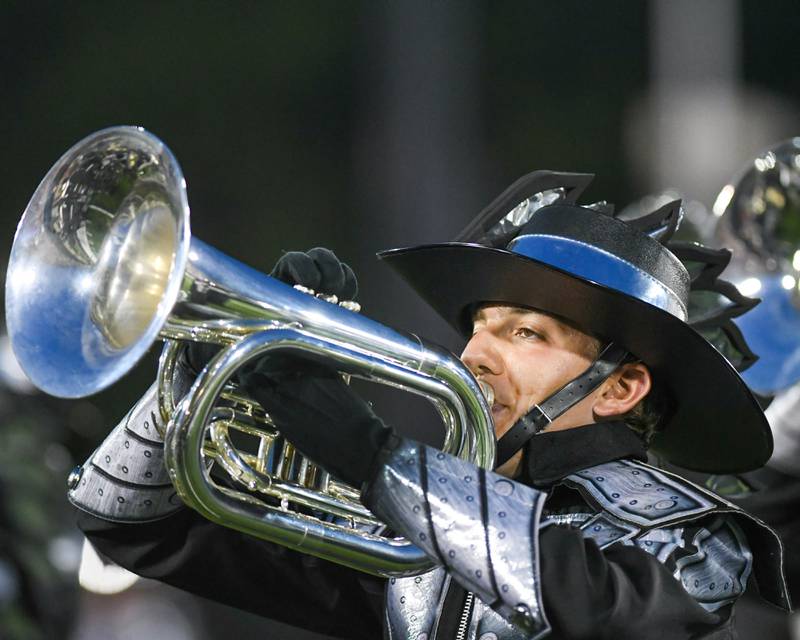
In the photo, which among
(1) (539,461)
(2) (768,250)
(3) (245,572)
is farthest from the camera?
(2) (768,250)

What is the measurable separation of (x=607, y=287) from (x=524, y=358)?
0.92 feet

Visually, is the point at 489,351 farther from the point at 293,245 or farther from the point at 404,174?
→ the point at 293,245

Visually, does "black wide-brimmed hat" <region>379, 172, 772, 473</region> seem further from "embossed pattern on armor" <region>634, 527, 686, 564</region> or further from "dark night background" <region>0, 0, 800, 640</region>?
"dark night background" <region>0, 0, 800, 640</region>

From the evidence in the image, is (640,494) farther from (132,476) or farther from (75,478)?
(75,478)

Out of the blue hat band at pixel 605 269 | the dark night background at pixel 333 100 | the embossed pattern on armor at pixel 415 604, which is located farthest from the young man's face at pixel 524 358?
the dark night background at pixel 333 100

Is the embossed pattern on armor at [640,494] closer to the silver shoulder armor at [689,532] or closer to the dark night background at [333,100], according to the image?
the silver shoulder armor at [689,532]

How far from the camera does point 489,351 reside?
3.39m

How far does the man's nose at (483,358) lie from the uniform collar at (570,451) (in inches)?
7.2

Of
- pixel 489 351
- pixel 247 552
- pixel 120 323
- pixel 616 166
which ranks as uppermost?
pixel 120 323

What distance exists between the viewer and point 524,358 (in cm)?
340

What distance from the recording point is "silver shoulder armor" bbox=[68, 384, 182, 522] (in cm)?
331

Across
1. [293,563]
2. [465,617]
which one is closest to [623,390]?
[465,617]

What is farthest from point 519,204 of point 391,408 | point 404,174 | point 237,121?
point 237,121

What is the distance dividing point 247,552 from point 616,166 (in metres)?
10.6
